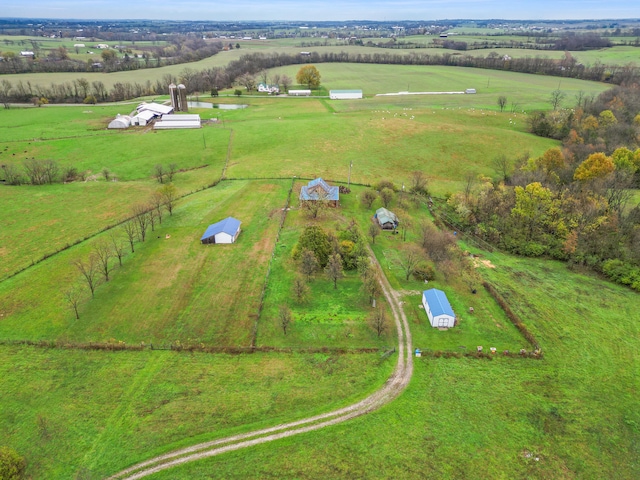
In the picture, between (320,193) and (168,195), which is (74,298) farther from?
(320,193)

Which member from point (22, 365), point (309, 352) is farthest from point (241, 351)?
point (22, 365)

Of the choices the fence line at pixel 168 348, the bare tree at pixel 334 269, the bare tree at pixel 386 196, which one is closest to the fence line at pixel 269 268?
the fence line at pixel 168 348

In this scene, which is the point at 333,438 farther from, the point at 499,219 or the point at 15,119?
the point at 15,119

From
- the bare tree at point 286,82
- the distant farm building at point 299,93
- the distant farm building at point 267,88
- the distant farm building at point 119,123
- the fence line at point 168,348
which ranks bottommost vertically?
the fence line at point 168,348

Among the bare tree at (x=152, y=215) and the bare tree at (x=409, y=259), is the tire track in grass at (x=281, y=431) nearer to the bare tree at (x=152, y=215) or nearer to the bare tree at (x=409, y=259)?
the bare tree at (x=409, y=259)

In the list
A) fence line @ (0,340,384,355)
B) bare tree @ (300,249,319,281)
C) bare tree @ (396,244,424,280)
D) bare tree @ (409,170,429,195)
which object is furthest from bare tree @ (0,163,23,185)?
bare tree @ (409,170,429,195)

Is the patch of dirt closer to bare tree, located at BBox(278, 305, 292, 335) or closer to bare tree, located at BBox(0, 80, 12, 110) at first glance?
bare tree, located at BBox(278, 305, 292, 335)
